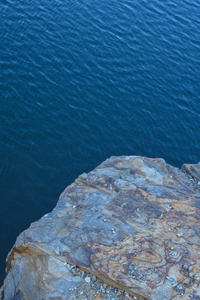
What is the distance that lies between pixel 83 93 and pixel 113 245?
2973cm

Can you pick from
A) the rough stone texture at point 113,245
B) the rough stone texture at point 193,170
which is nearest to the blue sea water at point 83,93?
the rough stone texture at point 193,170

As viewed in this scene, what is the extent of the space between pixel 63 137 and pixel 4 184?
9647 millimetres

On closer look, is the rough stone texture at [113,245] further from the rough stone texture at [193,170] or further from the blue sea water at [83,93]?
the blue sea water at [83,93]

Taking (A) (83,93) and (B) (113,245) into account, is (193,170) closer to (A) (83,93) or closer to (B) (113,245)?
(B) (113,245)

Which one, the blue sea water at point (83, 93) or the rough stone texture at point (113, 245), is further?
the blue sea water at point (83, 93)

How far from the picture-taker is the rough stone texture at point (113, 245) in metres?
23.6

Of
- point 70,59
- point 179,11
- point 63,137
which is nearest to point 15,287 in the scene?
point 63,137

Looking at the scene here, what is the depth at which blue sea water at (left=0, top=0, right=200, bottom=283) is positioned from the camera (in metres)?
41.9

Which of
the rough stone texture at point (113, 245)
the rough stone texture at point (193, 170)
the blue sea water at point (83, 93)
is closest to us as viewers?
the rough stone texture at point (113, 245)

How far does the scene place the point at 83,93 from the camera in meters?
51.4

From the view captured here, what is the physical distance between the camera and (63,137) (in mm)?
45719

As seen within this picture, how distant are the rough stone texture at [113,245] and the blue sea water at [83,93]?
9.16 metres

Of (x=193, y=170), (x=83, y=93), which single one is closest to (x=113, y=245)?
(x=193, y=170)

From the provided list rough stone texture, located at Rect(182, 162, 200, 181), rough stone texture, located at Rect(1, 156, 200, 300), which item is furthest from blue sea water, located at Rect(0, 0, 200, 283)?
rough stone texture, located at Rect(1, 156, 200, 300)
